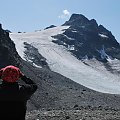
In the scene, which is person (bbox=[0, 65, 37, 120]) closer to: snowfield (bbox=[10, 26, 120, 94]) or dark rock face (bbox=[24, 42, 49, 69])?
snowfield (bbox=[10, 26, 120, 94])

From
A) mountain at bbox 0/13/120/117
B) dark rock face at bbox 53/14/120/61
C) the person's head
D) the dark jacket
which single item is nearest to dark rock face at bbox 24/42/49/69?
mountain at bbox 0/13/120/117

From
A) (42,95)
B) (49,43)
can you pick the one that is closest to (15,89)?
(42,95)

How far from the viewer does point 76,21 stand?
494ft

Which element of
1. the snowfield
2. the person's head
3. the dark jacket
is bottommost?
A: the snowfield

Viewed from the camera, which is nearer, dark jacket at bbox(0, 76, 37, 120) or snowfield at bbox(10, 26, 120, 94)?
dark jacket at bbox(0, 76, 37, 120)

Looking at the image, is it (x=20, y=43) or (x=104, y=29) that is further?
(x=104, y=29)

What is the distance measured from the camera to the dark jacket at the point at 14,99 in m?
6.25

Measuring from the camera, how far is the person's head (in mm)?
6078

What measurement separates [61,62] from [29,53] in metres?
8.39

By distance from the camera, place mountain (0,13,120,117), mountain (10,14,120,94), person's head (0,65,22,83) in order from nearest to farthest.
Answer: person's head (0,65,22,83) < mountain (0,13,120,117) < mountain (10,14,120,94)

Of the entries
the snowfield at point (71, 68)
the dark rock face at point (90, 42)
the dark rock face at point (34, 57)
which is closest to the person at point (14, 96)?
the snowfield at point (71, 68)

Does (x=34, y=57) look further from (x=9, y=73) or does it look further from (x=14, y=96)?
(x=9, y=73)

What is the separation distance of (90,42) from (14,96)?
115195mm

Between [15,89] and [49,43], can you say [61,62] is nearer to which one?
[49,43]
